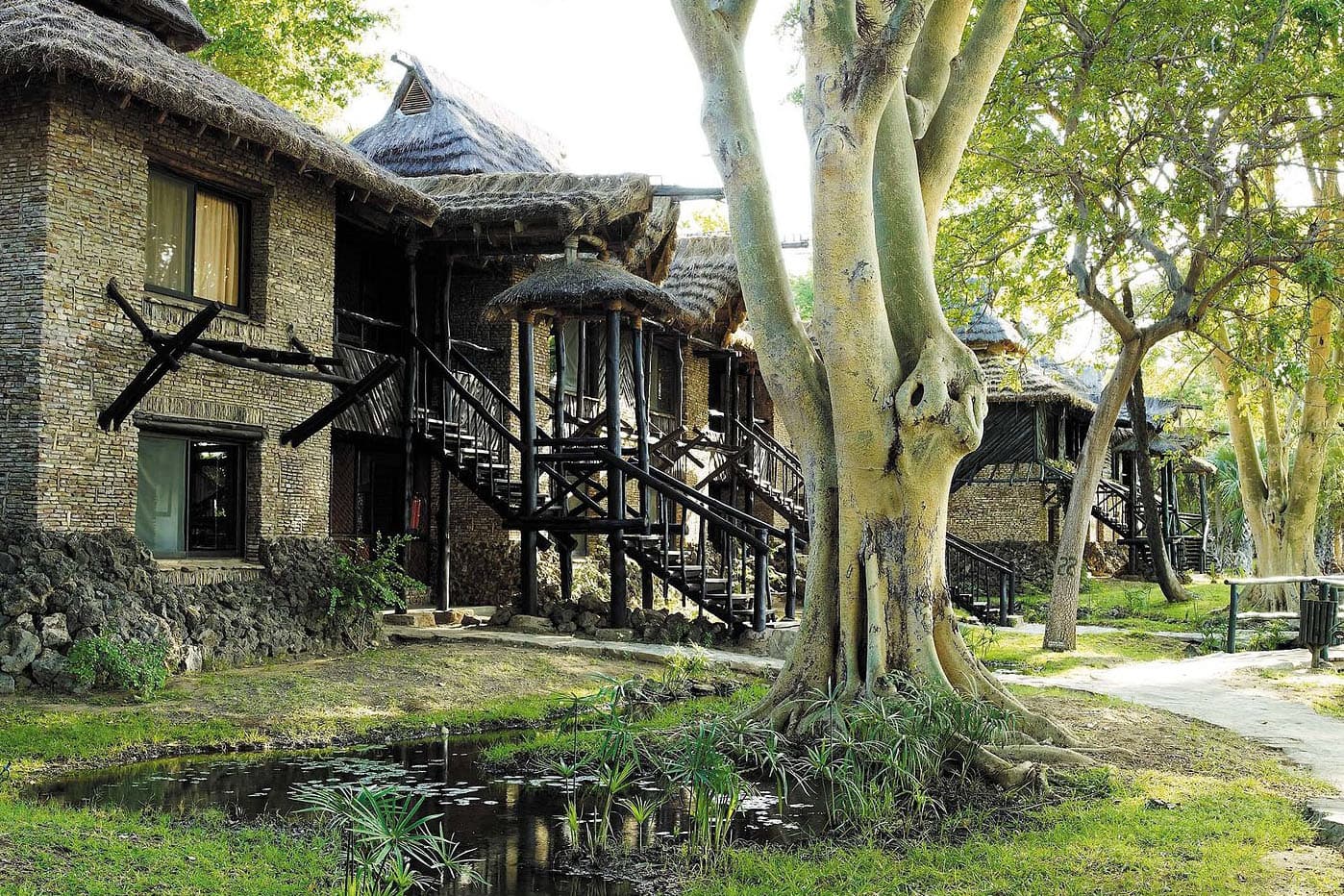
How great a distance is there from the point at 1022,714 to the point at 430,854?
4.19 meters

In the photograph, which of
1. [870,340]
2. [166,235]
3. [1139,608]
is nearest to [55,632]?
[166,235]

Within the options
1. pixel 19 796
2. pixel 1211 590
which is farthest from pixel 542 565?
pixel 1211 590

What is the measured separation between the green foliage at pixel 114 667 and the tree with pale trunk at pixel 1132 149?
10222mm

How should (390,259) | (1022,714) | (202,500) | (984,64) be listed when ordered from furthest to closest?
(390,259) → (202,500) → (984,64) → (1022,714)

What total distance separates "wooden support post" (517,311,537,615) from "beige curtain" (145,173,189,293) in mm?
4197

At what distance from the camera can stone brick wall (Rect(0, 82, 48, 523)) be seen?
1052 cm

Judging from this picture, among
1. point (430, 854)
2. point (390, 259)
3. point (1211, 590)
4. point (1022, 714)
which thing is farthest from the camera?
point (1211, 590)

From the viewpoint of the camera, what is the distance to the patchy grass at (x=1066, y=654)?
13.9m

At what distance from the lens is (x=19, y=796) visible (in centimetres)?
686

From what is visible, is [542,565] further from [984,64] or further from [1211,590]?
[1211,590]

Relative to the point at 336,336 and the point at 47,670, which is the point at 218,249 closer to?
the point at 336,336

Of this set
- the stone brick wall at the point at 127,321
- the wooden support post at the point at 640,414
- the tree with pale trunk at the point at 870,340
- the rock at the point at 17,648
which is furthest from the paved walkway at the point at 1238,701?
the rock at the point at 17,648

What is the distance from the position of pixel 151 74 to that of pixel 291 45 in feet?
45.0

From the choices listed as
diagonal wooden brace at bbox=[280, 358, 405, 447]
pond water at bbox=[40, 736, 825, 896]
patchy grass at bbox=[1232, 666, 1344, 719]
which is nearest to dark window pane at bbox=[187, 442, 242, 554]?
diagonal wooden brace at bbox=[280, 358, 405, 447]
